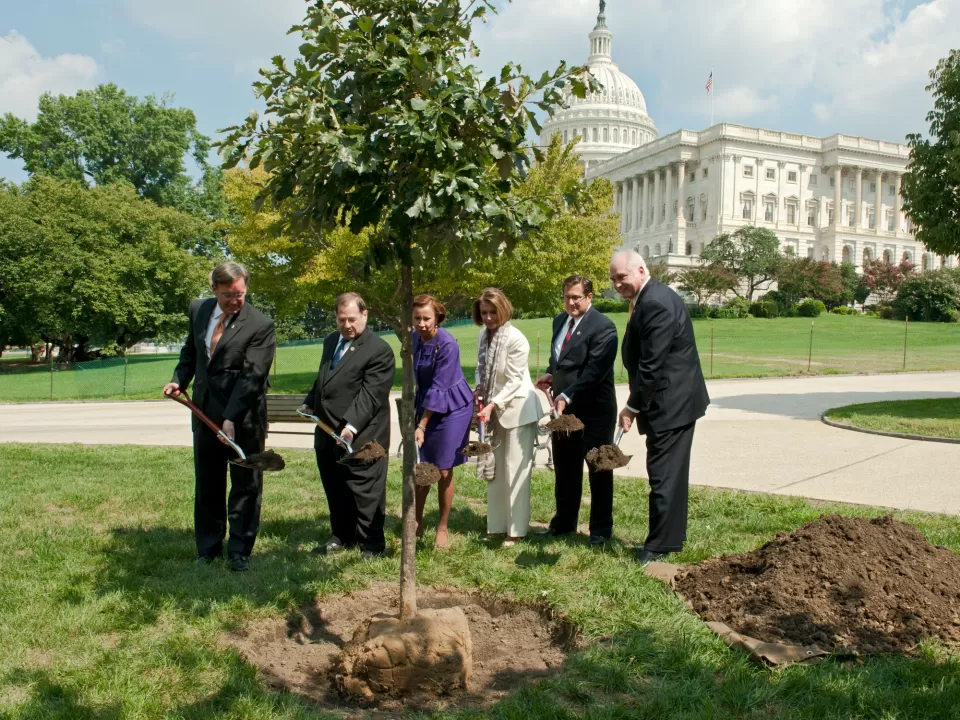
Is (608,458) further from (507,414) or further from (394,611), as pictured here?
(394,611)

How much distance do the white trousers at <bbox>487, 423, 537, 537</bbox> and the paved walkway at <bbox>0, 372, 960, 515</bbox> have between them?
3068 mm

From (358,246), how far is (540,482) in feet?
38.3

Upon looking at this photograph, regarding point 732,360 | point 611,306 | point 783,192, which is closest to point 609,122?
point 783,192

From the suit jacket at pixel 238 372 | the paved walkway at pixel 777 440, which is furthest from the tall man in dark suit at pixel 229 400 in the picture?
the paved walkway at pixel 777 440

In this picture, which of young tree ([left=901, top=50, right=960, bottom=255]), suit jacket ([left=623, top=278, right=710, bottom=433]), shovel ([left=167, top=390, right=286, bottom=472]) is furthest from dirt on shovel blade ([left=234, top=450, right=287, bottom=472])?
young tree ([left=901, top=50, right=960, bottom=255])

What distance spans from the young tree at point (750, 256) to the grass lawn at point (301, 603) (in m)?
65.3

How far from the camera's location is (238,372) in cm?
548

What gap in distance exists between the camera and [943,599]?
14.4ft

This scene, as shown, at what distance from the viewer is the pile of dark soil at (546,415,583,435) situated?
18.9ft

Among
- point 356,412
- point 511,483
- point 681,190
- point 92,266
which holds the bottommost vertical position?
point 511,483

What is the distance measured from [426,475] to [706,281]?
60057 mm

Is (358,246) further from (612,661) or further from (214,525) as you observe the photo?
(612,661)

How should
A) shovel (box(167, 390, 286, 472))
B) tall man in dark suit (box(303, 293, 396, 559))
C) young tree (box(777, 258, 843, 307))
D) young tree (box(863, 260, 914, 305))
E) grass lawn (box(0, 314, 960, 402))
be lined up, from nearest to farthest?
shovel (box(167, 390, 286, 472)), tall man in dark suit (box(303, 293, 396, 559)), grass lawn (box(0, 314, 960, 402)), young tree (box(777, 258, 843, 307)), young tree (box(863, 260, 914, 305))

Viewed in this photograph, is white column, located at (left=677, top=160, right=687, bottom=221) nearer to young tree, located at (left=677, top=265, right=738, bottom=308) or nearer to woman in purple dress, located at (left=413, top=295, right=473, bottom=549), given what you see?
young tree, located at (left=677, top=265, right=738, bottom=308)
